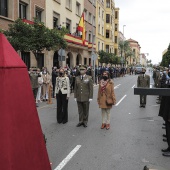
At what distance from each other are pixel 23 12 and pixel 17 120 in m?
20.1

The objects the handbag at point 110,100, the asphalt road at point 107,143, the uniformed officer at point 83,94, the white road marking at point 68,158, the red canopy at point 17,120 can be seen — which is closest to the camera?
the red canopy at point 17,120

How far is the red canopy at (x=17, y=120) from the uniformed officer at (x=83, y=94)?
537 cm

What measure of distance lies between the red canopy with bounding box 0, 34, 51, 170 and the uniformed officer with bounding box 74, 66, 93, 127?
5369 mm

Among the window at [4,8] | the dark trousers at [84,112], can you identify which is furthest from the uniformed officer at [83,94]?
the window at [4,8]

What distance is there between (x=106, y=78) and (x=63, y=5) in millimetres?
22902

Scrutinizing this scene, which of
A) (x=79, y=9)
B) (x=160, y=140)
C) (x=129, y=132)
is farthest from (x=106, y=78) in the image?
(x=79, y=9)

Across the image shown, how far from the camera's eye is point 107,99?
7.91 metres

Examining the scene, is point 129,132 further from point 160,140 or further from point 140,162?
point 140,162

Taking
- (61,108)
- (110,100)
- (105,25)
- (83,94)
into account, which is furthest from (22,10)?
(105,25)

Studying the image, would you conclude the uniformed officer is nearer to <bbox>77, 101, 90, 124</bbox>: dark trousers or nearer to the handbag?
<bbox>77, 101, 90, 124</bbox>: dark trousers

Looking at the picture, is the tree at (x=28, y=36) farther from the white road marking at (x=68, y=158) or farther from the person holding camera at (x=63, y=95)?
the white road marking at (x=68, y=158)

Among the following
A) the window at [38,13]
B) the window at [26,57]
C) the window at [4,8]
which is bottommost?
the window at [26,57]

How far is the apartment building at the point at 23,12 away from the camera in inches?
722

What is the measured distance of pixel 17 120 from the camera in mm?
2604
